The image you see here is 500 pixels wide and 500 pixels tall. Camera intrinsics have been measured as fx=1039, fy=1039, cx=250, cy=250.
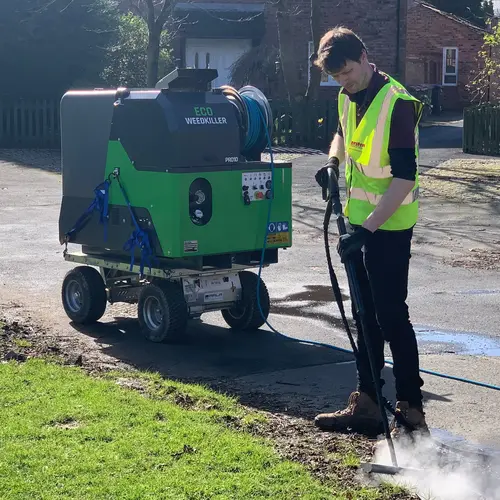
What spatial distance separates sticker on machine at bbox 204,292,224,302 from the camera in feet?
27.1

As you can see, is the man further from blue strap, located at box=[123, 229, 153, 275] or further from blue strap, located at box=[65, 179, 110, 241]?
blue strap, located at box=[65, 179, 110, 241]

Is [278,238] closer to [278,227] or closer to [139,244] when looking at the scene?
[278,227]

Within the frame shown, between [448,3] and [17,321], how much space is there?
4545 centimetres

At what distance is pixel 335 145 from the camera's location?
19.5 ft

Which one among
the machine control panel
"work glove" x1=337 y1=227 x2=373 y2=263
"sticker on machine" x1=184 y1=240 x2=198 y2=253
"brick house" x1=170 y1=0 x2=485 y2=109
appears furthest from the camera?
"brick house" x1=170 y1=0 x2=485 y2=109

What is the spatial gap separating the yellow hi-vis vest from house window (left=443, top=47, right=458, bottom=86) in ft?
132

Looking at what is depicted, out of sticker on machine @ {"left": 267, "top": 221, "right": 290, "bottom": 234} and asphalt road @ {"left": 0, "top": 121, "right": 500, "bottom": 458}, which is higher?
sticker on machine @ {"left": 267, "top": 221, "right": 290, "bottom": 234}

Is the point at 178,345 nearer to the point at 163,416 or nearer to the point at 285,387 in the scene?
the point at 285,387

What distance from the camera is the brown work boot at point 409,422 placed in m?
5.40

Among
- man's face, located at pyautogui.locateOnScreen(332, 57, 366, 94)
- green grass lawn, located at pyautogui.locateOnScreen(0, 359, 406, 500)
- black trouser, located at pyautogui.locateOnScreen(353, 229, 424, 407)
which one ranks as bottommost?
green grass lawn, located at pyautogui.locateOnScreen(0, 359, 406, 500)

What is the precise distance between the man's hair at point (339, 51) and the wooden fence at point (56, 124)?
22.0m

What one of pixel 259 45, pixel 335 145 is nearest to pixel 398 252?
pixel 335 145

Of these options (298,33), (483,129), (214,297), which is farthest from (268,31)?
(214,297)

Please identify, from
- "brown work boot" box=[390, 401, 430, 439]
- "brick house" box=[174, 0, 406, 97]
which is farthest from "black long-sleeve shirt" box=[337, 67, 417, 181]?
"brick house" box=[174, 0, 406, 97]
